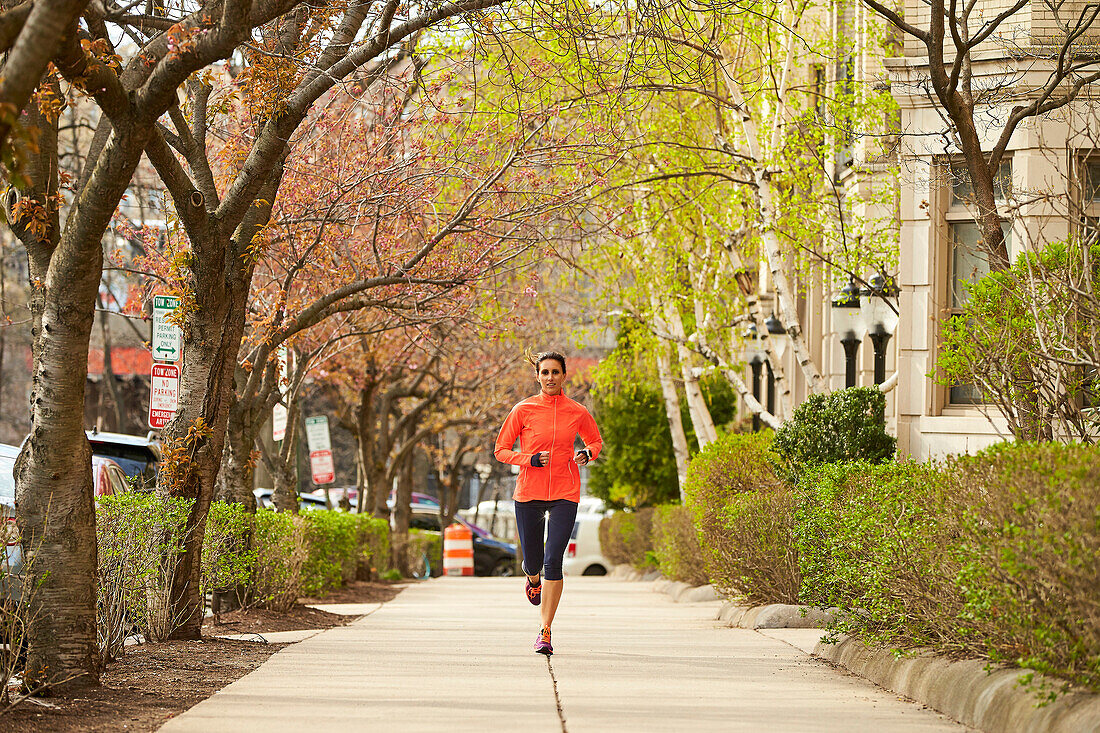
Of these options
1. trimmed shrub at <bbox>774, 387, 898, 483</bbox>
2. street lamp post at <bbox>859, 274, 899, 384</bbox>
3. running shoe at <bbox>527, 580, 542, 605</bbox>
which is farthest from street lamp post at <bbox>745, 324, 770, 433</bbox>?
running shoe at <bbox>527, 580, 542, 605</bbox>

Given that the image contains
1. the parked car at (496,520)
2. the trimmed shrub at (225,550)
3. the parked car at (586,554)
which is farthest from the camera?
the parked car at (496,520)

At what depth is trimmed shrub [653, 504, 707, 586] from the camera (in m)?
18.8

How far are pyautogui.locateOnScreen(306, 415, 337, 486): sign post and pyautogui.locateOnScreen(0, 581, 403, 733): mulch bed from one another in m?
12.0

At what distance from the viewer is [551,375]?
982cm

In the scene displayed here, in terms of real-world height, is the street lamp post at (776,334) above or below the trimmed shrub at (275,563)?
above

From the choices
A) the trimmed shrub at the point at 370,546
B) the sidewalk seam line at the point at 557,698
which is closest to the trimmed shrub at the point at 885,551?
the sidewalk seam line at the point at 557,698

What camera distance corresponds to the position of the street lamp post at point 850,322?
56.7 feet

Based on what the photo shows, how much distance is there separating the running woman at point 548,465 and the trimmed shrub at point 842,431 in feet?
17.3

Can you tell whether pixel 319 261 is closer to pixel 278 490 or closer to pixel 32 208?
pixel 278 490

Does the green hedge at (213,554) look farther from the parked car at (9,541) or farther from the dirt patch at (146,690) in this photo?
the parked car at (9,541)

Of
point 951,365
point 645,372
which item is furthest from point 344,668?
point 645,372

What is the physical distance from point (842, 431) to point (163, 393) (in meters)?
6.93

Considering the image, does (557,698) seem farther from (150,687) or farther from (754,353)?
(754,353)

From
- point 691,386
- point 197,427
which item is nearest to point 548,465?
point 197,427
